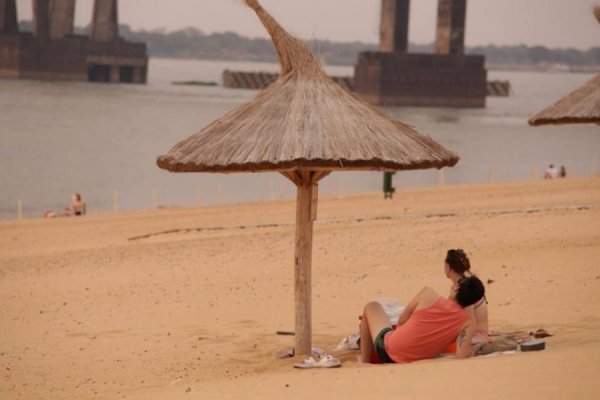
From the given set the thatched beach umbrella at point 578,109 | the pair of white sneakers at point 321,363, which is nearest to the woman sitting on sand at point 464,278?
the pair of white sneakers at point 321,363

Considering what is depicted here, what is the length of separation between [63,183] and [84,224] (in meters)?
29.0

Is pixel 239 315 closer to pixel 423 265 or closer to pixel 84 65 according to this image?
pixel 423 265

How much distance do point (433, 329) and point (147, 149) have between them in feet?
231

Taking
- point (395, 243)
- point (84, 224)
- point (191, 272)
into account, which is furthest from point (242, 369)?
point (84, 224)

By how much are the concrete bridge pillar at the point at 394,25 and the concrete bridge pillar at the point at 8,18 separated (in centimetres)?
3820

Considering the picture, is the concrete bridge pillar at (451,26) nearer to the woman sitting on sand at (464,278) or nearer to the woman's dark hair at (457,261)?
the woman sitting on sand at (464,278)

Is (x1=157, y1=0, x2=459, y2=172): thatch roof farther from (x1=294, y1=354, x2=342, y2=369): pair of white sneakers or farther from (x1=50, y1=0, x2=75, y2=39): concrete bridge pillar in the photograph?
(x1=50, y1=0, x2=75, y2=39): concrete bridge pillar

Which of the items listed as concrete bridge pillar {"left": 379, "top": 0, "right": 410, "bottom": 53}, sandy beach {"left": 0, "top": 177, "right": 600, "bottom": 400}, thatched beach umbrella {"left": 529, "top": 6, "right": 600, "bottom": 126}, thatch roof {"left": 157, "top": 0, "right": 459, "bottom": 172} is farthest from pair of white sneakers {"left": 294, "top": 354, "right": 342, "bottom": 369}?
concrete bridge pillar {"left": 379, "top": 0, "right": 410, "bottom": 53}

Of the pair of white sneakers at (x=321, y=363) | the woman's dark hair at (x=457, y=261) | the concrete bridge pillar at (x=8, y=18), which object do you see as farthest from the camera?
the concrete bridge pillar at (x=8, y=18)

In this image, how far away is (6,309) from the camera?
15180 millimetres

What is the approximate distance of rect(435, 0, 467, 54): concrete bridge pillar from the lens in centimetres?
12431

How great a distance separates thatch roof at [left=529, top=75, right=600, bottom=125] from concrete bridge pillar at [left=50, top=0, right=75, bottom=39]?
132m

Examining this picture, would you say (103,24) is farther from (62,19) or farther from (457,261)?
(457,261)

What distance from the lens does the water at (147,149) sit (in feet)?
171
